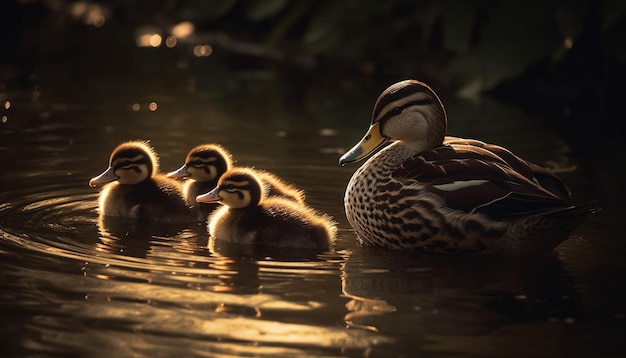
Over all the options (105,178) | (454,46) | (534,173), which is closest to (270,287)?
(534,173)

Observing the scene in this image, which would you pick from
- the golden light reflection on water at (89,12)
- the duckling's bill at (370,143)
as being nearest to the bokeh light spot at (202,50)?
the golden light reflection on water at (89,12)

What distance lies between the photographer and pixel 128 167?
768 cm

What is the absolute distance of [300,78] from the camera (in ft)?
48.8

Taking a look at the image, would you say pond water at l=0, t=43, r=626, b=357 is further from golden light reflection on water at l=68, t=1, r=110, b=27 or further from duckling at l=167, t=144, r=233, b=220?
golden light reflection on water at l=68, t=1, r=110, b=27

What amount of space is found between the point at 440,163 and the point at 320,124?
4.89 m

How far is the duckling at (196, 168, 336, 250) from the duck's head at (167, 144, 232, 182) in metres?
0.66

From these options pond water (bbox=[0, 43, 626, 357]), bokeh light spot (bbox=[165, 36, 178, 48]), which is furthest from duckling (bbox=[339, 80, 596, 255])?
bokeh light spot (bbox=[165, 36, 178, 48])

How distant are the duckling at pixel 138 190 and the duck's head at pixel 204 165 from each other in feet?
0.35

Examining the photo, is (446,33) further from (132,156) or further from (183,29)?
(183,29)

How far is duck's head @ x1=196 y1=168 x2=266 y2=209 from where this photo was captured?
6.94 m

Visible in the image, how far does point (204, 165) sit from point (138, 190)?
0.44 m

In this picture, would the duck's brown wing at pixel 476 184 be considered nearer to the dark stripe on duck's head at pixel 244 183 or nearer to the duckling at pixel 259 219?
the duckling at pixel 259 219

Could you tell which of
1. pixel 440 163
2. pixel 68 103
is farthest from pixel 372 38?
pixel 440 163

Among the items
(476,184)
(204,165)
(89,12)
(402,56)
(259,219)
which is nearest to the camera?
(476,184)
